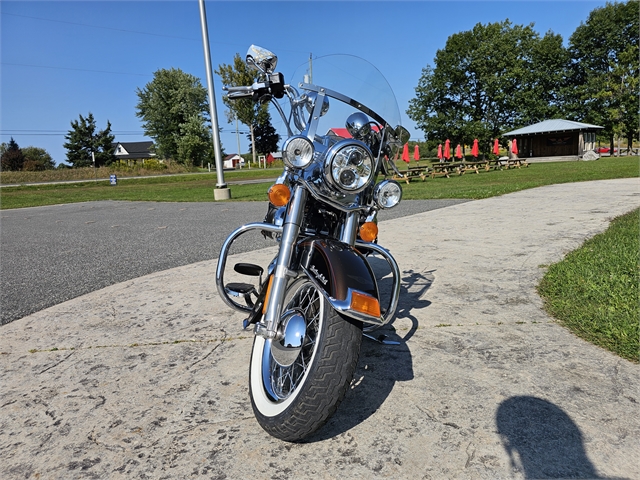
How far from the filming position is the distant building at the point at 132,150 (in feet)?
287

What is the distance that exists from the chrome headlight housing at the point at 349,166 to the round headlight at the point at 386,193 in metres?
0.30

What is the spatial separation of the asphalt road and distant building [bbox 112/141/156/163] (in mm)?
82092

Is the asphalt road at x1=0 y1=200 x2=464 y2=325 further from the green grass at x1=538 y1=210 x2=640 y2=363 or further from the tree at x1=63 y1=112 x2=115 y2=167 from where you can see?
the tree at x1=63 y1=112 x2=115 y2=167

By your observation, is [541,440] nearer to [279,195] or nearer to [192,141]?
[279,195]

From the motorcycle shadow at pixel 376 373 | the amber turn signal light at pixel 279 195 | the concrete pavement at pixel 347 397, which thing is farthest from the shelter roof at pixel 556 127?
the amber turn signal light at pixel 279 195

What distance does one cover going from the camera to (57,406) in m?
2.26

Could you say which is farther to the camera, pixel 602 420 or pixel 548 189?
pixel 548 189

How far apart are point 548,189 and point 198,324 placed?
35.7ft

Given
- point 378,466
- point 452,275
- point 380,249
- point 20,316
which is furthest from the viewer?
point 452,275

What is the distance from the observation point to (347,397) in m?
2.21

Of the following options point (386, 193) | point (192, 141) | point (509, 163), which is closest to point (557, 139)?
point (509, 163)

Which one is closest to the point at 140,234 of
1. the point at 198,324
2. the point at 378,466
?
the point at 198,324

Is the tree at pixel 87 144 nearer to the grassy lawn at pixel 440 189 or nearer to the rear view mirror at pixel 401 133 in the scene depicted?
the grassy lawn at pixel 440 189

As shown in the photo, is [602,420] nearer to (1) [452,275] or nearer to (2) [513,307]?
(2) [513,307]
